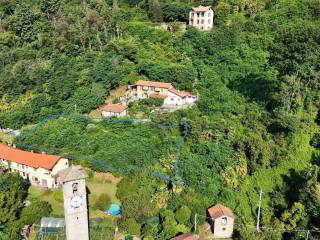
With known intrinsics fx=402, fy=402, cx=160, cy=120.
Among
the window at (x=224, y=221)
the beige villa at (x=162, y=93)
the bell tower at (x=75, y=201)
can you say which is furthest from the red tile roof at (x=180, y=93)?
the bell tower at (x=75, y=201)

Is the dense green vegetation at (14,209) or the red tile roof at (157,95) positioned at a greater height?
the red tile roof at (157,95)

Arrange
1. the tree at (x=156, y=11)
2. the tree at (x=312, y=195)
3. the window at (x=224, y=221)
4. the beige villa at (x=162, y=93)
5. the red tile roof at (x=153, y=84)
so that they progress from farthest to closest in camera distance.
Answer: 1. the tree at (x=156, y=11)
2. the red tile roof at (x=153, y=84)
3. the beige villa at (x=162, y=93)
4. the window at (x=224, y=221)
5. the tree at (x=312, y=195)

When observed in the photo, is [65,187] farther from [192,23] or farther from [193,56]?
[192,23]

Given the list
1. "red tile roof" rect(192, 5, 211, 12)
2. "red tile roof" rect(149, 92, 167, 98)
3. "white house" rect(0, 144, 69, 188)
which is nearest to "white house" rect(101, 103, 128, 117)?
"red tile roof" rect(149, 92, 167, 98)

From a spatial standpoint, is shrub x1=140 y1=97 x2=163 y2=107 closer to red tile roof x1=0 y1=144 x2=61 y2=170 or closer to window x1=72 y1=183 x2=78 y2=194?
red tile roof x1=0 y1=144 x2=61 y2=170

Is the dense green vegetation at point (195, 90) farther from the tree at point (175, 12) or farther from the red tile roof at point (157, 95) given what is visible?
the red tile roof at point (157, 95)

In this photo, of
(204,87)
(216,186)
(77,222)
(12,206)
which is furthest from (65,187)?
(204,87)

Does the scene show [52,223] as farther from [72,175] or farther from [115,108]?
[115,108]
